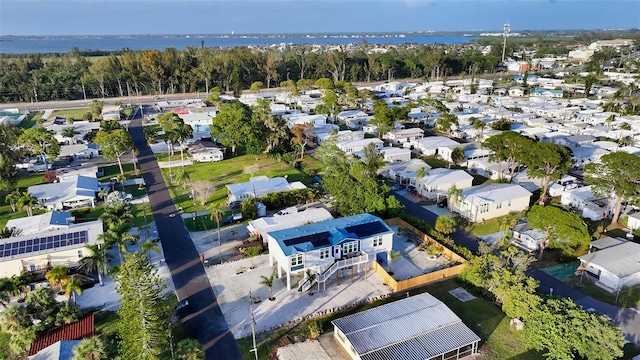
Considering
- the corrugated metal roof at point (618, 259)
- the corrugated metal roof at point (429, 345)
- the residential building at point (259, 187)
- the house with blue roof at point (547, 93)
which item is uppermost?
the house with blue roof at point (547, 93)

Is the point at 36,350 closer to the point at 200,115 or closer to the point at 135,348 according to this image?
the point at 135,348

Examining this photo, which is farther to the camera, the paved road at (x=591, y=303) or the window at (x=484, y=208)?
the window at (x=484, y=208)

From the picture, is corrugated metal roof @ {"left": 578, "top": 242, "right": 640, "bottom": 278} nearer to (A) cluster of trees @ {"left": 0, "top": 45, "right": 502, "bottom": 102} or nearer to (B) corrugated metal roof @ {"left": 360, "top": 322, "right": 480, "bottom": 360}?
(B) corrugated metal roof @ {"left": 360, "top": 322, "right": 480, "bottom": 360}

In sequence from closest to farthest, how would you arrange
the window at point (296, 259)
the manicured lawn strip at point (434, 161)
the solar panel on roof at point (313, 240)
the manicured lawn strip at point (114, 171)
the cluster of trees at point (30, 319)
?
the cluster of trees at point (30, 319)
the window at point (296, 259)
the solar panel on roof at point (313, 240)
the manicured lawn strip at point (114, 171)
the manicured lawn strip at point (434, 161)

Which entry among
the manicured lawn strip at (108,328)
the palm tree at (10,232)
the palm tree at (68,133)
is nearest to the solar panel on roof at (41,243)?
the palm tree at (10,232)

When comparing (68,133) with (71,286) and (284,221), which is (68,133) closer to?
(284,221)

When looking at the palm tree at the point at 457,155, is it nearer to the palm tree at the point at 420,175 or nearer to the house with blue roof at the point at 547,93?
the palm tree at the point at 420,175
